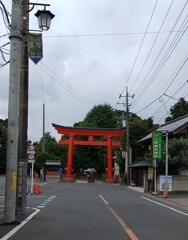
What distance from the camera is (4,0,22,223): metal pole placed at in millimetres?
12578

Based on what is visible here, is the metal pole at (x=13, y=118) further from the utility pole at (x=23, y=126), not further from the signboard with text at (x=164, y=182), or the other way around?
the signboard with text at (x=164, y=182)

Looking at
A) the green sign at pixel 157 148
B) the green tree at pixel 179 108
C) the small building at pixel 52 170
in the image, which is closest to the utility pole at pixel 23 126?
the green sign at pixel 157 148

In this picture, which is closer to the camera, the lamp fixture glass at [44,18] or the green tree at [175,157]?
the lamp fixture glass at [44,18]

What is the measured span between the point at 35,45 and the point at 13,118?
10.2 ft

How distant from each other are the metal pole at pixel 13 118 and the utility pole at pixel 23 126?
2338mm

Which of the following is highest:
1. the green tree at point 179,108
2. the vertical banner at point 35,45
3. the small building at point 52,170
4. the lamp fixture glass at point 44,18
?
the green tree at point 179,108

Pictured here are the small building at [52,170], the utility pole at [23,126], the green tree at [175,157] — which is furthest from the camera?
the small building at [52,170]

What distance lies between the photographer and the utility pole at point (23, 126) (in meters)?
15.4

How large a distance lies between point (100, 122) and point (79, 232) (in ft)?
245

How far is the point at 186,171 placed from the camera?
1548 inches

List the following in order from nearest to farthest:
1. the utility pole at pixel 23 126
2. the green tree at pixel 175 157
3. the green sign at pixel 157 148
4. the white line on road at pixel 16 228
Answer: the white line on road at pixel 16 228
the utility pole at pixel 23 126
the green sign at pixel 157 148
the green tree at pixel 175 157

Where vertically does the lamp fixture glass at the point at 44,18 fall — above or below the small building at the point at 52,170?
above

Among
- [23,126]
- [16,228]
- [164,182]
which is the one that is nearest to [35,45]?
[23,126]

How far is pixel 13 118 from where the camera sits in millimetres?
12898
